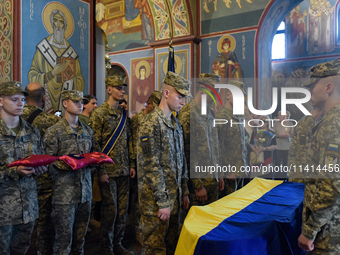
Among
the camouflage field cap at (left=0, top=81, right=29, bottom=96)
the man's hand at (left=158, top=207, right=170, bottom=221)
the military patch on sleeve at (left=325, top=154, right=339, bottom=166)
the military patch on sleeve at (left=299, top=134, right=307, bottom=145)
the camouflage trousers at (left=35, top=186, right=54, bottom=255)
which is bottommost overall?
the camouflage trousers at (left=35, top=186, right=54, bottom=255)

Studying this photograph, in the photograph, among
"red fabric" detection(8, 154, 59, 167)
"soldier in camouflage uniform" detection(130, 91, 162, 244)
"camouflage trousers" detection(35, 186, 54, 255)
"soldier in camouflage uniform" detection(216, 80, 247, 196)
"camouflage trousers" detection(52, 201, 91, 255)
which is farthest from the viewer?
"soldier in camouflage uniform" detection(216, 80, 247, 196)

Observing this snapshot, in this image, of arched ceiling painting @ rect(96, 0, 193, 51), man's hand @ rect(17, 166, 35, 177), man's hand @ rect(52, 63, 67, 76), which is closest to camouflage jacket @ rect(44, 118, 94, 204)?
man's hand @ rect(17, 166, 35, 177)

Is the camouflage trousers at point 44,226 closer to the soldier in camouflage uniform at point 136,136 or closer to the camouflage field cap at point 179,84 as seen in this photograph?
the soldier in camouflage uniform at point 136,136

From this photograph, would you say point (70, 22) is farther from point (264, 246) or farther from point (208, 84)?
point (264, 246)

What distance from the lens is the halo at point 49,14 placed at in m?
4.57

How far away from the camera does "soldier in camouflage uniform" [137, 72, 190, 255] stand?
2.49 m

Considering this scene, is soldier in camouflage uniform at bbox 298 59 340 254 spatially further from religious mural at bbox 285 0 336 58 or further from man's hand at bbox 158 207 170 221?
religious mural at bbox 285 0 336 58

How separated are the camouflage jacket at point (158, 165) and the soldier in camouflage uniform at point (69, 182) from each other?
712 millimetres

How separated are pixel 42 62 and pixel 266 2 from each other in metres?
5.35

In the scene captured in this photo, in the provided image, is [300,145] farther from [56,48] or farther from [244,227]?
[56,48]

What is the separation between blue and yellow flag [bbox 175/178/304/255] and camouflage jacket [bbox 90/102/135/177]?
48.8 inches

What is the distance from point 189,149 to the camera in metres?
3.55


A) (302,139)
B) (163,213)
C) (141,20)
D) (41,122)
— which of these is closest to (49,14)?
(41,122)

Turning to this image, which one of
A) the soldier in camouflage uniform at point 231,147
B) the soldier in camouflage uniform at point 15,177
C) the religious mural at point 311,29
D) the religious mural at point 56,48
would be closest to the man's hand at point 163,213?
the soldier in camouflage uniform at point 15,177
